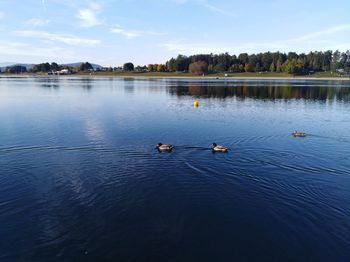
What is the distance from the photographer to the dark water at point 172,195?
42.9 ft

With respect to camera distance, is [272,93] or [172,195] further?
[272,93]

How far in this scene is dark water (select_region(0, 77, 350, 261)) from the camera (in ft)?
42.9

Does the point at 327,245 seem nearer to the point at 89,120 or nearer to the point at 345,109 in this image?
the point at 89,120

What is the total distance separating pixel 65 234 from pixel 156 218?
466cm

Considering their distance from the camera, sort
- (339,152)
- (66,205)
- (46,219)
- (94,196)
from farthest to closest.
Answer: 1. (339,152)
2. (94,196)
3. (66,205)
4. (46,219)

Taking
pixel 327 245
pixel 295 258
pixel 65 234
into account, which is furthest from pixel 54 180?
pixel 327 245

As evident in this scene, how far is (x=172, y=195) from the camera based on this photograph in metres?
17.9

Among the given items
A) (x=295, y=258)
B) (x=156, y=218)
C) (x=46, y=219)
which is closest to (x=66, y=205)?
(x=46, y=219)

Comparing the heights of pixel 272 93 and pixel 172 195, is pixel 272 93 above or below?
above

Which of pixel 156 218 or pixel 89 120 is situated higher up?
pixel 89 120

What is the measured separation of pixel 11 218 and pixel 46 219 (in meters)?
2.00

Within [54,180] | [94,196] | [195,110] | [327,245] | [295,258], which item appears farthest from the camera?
[195,110]

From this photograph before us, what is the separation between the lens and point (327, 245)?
525 inches

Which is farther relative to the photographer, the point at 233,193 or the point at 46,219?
the point at 233,193
